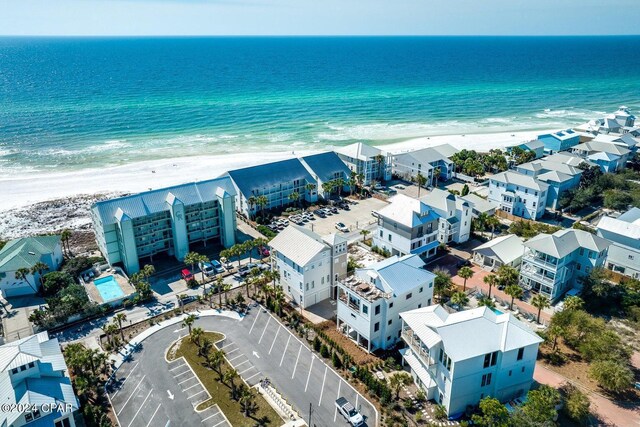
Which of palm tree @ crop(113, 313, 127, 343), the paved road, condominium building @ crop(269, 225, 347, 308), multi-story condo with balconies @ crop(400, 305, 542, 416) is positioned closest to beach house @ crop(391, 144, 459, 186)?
condominium building @ crop(269, 225, 347, 308)

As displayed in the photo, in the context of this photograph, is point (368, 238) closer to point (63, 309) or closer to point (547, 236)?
point (547, 236)

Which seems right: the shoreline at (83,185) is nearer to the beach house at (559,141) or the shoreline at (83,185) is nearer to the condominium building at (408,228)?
the beach house at (559,141)

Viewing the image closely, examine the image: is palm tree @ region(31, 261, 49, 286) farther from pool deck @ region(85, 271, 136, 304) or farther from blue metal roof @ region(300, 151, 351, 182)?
blue metal roof @ region(300, 151, 351, 182)

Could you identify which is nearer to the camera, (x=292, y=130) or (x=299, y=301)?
(x=299, y=301)

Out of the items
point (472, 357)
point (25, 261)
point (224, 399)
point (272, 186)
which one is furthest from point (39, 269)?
point (472, 357)

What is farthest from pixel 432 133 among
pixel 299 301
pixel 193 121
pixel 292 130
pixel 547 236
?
pixel 299 301

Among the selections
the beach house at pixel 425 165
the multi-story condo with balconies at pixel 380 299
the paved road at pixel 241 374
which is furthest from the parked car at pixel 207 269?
the beach house at pixel 425 165
